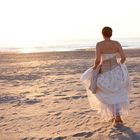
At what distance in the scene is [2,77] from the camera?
59.5 ft

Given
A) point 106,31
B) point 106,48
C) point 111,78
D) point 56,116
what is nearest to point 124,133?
point 111,78

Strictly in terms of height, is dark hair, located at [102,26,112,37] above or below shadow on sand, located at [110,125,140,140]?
above

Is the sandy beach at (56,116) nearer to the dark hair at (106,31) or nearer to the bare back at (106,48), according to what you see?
the bare back at (106,48)

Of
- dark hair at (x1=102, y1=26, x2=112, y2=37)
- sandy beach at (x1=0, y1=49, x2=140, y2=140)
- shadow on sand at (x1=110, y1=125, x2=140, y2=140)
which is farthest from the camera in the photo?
dark hair at (x1=102, y1=26, x2=112, y2=37)

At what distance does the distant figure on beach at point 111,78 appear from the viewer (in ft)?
26.1

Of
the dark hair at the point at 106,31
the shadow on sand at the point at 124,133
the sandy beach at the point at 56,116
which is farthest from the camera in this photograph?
the dark hair at the point at 106,31

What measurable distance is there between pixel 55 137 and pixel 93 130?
2.44 ft

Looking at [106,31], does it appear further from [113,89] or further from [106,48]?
[113,89]

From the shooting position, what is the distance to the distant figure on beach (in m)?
7.94

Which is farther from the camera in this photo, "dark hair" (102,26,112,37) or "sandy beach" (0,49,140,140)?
"dark hair" (102,26,112,37)

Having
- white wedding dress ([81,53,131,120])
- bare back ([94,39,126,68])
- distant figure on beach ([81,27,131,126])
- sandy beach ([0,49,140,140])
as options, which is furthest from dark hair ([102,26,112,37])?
sandy beach ([0,49,140,140])

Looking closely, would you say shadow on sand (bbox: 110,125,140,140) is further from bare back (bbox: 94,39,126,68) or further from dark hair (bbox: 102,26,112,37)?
dark hair (bbox: 102,26,112,37)

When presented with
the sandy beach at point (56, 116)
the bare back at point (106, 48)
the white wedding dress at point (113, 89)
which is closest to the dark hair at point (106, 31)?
the bare back at point (106, 48)

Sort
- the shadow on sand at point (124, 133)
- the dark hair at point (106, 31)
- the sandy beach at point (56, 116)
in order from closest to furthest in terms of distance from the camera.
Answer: the shadow on sand at point (124, 133) < the sandy beach at point (56, 116) < the dark hair at point (106, 31)
